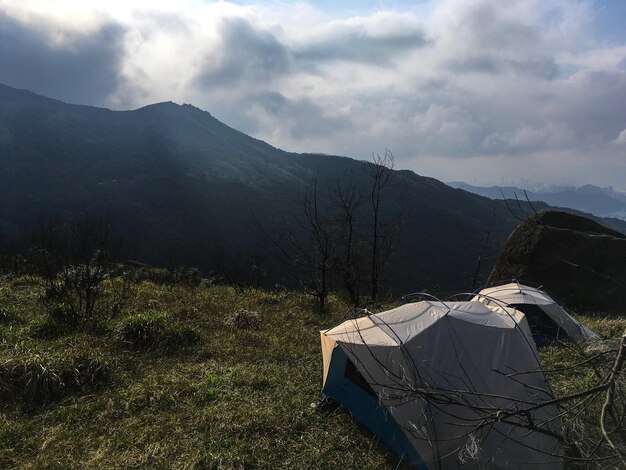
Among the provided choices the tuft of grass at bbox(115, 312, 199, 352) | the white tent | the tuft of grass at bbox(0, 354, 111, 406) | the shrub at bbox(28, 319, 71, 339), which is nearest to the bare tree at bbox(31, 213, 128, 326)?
the shrub at bbox(28, 319, 71, 339)

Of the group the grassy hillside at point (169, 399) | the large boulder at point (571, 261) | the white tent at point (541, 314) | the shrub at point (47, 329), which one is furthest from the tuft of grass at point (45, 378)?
the large boulder at point (571, 261)

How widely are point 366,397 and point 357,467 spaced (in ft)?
3.57

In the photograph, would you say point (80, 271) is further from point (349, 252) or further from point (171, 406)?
point (349, 252)

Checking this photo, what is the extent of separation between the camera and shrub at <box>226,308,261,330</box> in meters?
11.2

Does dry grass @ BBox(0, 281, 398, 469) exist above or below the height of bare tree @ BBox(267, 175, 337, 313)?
below

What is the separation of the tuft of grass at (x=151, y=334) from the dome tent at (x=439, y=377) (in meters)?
3.94

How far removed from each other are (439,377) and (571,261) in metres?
12.3

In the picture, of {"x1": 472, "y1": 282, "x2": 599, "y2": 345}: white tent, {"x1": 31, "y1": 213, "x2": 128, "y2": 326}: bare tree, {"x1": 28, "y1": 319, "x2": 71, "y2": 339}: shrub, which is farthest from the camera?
{"x1": 472, "y1": 282, "x2": 599, "y2": 345}: white tent

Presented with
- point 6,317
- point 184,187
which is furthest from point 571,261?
point 184,187

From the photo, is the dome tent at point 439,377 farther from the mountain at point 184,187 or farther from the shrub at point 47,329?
the mountain at point 184,187

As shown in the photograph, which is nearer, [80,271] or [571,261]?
[80,271]

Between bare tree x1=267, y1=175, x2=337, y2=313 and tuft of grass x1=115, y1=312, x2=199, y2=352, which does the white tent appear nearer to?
bare tree x1=267, y1=175, x2=337, y2=313

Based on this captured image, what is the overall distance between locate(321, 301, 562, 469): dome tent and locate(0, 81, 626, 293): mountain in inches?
2025

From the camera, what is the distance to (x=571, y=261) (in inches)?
615
